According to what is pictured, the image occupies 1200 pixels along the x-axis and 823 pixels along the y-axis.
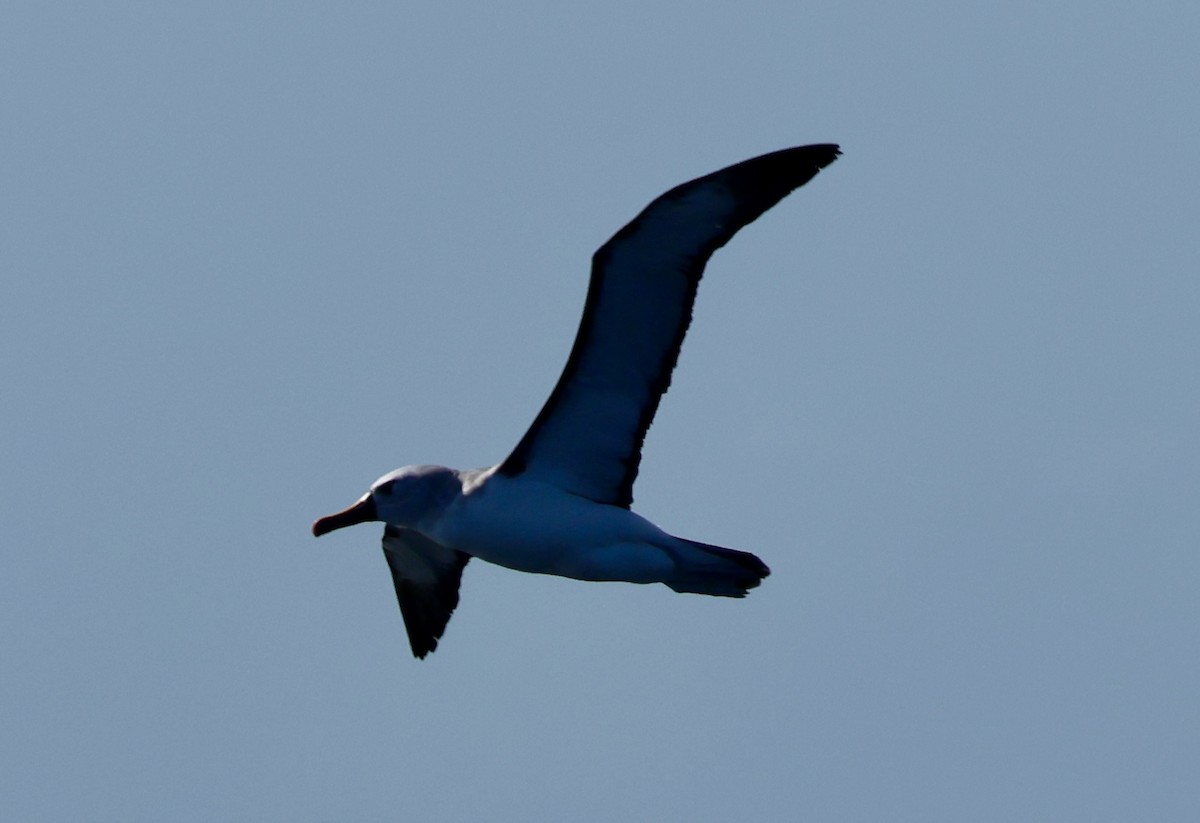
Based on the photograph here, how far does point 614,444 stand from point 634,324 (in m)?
1.29

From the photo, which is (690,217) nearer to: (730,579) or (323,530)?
(730,579)

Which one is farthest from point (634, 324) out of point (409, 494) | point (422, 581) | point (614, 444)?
point (422, 581)

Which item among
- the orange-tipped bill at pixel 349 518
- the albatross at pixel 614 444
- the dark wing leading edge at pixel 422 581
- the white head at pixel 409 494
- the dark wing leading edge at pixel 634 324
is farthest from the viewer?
the dark wing leading edge at pixel 422 581

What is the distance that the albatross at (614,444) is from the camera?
1850cm

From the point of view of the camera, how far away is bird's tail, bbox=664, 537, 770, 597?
19266 mm

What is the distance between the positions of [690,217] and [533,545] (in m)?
3.22

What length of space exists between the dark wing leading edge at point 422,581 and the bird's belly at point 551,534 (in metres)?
2.85

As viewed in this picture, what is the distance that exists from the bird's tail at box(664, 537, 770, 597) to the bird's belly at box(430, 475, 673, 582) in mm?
200

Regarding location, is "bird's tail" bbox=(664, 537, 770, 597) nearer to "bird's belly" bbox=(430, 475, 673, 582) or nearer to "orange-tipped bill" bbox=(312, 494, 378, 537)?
"bird's belly" bbox=(430, 475, 673, 582)

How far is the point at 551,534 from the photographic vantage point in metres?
19.2

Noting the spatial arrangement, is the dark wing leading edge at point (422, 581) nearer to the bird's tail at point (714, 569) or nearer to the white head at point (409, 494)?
the white head at point (409, 494)

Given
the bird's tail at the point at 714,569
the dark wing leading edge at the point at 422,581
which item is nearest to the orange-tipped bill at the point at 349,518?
the dark wing leading edge at the point at 422,581

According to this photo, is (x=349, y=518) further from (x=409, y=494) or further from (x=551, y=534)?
(x=551, y=534)

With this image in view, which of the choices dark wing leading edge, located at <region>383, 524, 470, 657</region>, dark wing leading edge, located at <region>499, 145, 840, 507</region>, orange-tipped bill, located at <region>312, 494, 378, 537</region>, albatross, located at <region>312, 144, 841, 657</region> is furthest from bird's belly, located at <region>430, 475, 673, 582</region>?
dark wing leading edge, located at <region>383, 524, 470, 657</region>
